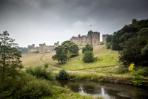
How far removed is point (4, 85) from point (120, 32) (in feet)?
297

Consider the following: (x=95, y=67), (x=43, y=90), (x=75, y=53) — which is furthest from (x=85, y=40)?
(x=43, y=90)

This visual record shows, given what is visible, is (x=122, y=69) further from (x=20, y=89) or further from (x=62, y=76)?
(x=20, y=89)

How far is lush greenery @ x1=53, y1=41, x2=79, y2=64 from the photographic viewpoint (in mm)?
108287

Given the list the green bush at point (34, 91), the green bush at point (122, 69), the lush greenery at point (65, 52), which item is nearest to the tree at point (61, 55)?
the lush greenery at point (65, 52)

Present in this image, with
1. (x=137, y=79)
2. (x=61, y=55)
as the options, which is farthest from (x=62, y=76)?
(x=137, y=79)

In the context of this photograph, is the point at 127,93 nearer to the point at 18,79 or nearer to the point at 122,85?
the point at 122,85

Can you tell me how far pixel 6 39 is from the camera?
129 feet

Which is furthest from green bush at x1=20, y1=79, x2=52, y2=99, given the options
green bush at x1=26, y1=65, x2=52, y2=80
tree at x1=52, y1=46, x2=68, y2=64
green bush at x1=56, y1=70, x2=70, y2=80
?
tree at x1=52, y1=46, x2=68, y2=64

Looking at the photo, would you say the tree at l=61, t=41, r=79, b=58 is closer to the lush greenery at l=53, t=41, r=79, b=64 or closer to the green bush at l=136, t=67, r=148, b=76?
the lush greenery at l=53, t=41, r=79, b=64

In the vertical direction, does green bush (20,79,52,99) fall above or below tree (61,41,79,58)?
below

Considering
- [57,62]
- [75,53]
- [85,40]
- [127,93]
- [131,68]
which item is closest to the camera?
[127,93]

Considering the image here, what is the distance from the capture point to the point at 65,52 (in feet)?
380

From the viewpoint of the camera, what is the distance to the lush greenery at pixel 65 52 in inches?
4263

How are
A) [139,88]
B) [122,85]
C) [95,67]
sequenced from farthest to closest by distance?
[95,67] → [122,85] → [139,88]
